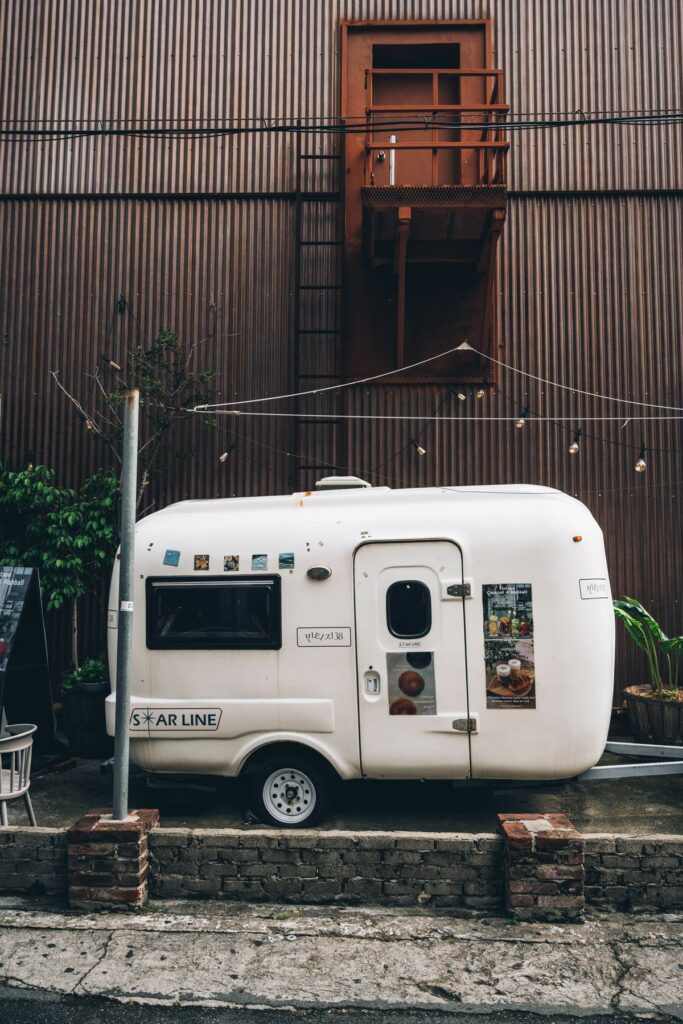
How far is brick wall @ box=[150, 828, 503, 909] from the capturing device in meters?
5.33

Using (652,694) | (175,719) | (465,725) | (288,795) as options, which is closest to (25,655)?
(175,719)

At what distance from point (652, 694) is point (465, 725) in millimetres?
3930

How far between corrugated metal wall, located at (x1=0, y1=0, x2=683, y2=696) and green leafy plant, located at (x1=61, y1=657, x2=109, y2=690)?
9.25ft

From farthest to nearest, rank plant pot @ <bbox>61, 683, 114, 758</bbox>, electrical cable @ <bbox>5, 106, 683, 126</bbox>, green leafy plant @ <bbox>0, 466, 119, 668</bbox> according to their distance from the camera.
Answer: electrical cable @ <bbox>5, 106, 683, 126</bbox> < green leafy plant @ <bbox>0, 466, 119, 668</bbox> < plant pot @ <bbox>61, 683, 114, 758</bbox>

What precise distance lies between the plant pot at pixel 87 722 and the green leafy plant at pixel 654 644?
250 inches

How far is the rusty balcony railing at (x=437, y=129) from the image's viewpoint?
1055cm

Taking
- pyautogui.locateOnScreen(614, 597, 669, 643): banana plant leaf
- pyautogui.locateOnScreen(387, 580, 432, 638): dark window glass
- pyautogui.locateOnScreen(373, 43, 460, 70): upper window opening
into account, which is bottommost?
pyautogui.locateOnScreen(614, 597, 669, 643): banana plant leaf

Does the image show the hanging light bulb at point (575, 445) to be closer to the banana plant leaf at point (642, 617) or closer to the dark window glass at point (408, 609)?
the banana plant leaf at point (642, 617)

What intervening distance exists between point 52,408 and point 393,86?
6980 millimetres

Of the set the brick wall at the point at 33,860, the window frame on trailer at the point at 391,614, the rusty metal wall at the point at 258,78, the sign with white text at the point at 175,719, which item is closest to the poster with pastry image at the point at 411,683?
the window frame on trailer at the point at 391,614

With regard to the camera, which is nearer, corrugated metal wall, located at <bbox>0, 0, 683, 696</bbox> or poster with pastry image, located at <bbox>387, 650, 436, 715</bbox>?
poster with pastry image, located at <bbox>387, 650, 436, 715</bbox>

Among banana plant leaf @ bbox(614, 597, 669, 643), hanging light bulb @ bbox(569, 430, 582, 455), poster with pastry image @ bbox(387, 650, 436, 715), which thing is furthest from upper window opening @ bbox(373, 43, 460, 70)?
poster with pastry image @ bbox(387, 650, 436, 715)

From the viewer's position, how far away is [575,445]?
10258 millimetres

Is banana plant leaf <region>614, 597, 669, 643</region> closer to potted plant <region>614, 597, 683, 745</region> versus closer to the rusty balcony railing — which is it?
potted plant <region>614, 597, 683, 745</region>
